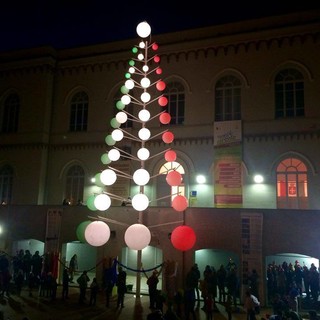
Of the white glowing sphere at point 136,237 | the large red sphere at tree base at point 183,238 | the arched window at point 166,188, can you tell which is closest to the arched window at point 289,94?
the arched window at point 166,188

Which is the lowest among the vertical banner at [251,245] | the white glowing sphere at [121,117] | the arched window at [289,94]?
the vertical banner at [251,245]

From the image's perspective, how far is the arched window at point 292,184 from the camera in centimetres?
1939

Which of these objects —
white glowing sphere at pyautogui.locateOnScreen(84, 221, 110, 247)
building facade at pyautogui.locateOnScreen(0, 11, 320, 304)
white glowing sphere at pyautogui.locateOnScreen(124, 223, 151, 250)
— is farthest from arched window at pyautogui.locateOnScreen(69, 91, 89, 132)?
white glowing sphere at pyautogui.locateOnScreen(124, 223, 151, 250)

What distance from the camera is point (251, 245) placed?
53.4 ft

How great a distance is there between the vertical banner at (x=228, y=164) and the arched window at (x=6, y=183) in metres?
13.8

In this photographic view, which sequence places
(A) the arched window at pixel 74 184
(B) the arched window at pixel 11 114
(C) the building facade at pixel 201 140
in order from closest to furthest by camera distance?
(C) the building facade at pixel 201 140
(A) the arched window at pixel 74 184
(B) the arched window at pixel 11 114

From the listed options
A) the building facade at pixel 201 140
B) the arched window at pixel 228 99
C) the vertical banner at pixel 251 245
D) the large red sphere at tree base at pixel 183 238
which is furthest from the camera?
the arched window at pixel 228 99

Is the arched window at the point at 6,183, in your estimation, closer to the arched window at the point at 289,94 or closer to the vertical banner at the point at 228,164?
the vertical banner at the point at 228,164

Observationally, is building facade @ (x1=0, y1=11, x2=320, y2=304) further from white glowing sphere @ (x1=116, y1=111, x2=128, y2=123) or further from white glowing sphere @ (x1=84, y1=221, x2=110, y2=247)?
white glowing sphere @ (x1=84, y1=221, x2=110, y2=247)

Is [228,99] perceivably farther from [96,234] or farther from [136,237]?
[96,234]

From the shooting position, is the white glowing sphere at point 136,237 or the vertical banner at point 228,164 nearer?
the white glowing sphere at point 136,237

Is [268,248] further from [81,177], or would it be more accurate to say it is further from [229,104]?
[81,177]

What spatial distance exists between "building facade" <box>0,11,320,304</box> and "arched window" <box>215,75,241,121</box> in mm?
59

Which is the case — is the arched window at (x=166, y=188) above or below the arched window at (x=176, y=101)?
below
